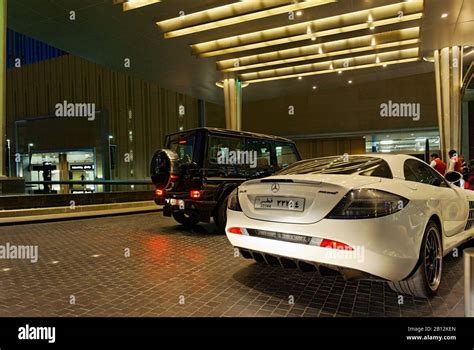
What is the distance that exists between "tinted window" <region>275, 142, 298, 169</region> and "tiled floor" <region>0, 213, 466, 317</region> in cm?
329

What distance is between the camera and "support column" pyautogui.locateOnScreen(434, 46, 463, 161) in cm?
1395

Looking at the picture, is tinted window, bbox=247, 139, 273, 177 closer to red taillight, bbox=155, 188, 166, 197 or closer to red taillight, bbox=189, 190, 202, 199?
red taillight, bbox=189, 190, 202, 199

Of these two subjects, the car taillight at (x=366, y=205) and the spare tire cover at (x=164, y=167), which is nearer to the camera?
the car taillight at (x=366, y=205)

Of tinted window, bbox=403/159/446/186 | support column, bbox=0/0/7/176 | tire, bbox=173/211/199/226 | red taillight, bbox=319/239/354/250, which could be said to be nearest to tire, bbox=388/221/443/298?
tinted window, bbox=403/159/446/186

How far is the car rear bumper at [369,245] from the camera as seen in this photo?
277cm

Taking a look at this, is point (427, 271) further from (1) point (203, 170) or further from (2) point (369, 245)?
(1) point (203, 170)

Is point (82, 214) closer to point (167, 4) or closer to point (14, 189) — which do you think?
point (14, 189)

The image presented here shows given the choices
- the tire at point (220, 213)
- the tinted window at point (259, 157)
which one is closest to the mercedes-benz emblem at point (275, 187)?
the tire at point (220, 213)

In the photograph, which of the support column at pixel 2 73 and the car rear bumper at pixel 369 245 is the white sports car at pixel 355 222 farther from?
the support column at pixel 2 73

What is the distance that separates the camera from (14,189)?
10.6 m

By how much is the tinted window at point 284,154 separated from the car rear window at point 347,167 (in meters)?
3.76

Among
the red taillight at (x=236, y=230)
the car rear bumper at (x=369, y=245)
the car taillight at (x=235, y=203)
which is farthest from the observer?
the car taillight at (x=235, y=203)

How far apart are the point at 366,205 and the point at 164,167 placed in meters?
4.89

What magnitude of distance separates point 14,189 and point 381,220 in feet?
38.2
